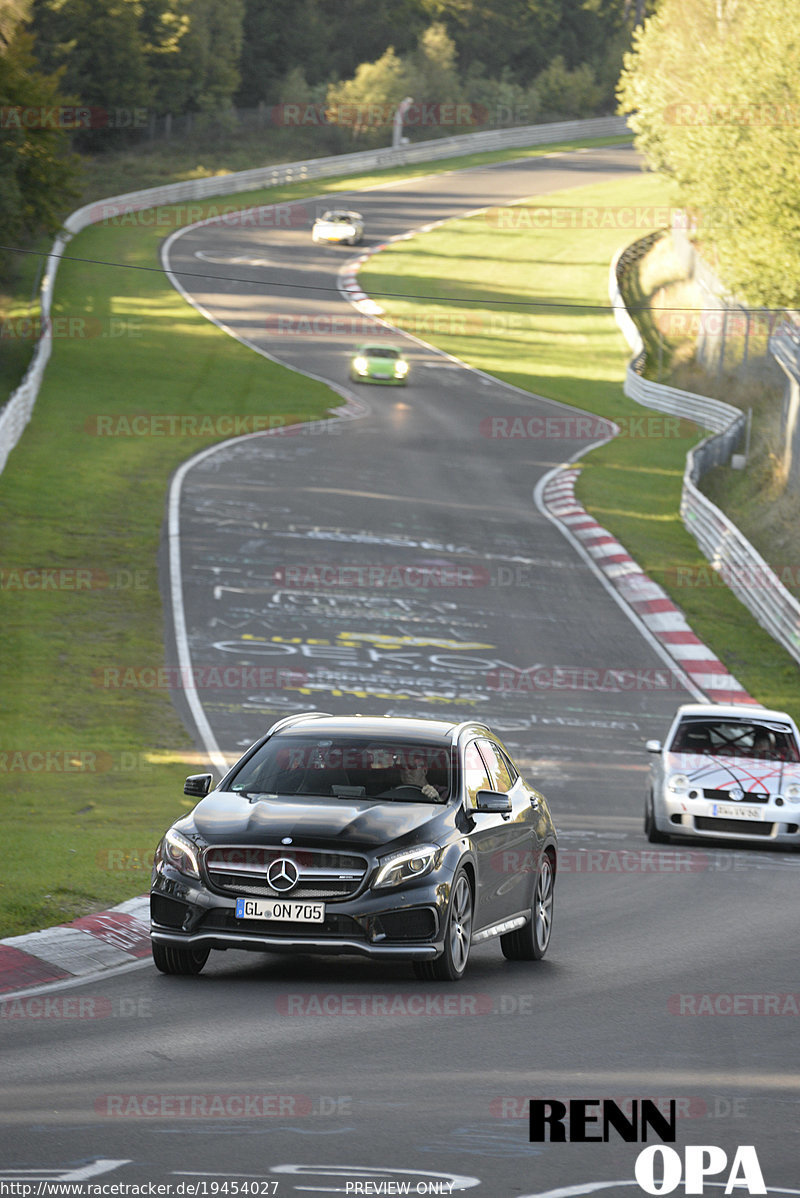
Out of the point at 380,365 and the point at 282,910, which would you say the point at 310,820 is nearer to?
the point at 282,910

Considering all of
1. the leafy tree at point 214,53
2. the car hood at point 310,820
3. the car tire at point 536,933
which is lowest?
the car tire at point 536,933

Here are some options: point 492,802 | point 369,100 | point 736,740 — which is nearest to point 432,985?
point 492,802

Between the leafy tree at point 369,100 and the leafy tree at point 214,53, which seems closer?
the leafy tree at point 214,53

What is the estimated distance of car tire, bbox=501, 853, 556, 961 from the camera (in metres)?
11.0

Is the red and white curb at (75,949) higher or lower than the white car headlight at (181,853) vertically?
lower

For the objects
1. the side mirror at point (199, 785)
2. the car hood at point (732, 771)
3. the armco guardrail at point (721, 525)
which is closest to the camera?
the side mirror at point (199, 785)

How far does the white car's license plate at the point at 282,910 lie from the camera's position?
9352mm

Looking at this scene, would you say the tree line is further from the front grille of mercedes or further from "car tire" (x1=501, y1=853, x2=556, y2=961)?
the front grille of mercedes

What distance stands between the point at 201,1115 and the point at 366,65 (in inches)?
4422

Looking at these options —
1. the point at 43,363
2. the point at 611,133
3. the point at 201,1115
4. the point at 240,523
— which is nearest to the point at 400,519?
the point at 240,523

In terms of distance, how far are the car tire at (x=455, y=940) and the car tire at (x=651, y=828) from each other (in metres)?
7.67

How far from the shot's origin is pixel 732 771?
18094 millimetres

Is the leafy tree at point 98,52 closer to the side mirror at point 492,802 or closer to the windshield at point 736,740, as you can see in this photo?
the windshield at point 736,740

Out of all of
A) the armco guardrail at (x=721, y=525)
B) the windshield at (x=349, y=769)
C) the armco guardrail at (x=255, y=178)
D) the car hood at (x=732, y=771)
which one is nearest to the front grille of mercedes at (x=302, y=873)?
the windshield at (x=349, y=769)
